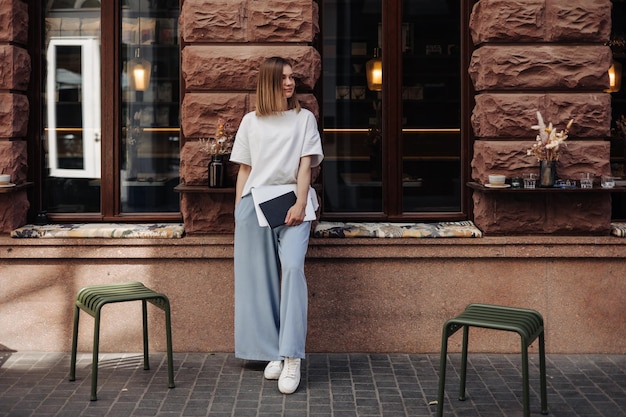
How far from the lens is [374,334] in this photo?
809cm

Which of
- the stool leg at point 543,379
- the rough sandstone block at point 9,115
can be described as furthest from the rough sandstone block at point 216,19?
the stool leg at point 543,379

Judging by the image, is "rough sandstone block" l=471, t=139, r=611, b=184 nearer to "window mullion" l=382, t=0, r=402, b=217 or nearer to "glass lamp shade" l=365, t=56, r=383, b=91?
"window mullion" l=382, t=0, r=402, b=217

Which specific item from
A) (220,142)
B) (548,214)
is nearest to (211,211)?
(220,142)

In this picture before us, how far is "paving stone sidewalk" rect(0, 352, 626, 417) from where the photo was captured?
6.60m

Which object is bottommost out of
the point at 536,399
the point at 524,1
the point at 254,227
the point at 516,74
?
the point at 536,399

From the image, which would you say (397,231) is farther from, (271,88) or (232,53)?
(232,53)

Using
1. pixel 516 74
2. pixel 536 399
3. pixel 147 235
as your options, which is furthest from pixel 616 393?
pixel 147 235

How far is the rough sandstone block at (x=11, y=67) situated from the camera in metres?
8.11

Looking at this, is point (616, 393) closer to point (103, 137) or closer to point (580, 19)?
point (580, 19)

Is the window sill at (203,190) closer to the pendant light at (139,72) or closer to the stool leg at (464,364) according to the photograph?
the pendant light at (139,72)

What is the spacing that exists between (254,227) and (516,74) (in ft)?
8.55

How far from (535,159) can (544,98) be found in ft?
1.72

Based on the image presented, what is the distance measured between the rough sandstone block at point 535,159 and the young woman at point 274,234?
1616 millimetres

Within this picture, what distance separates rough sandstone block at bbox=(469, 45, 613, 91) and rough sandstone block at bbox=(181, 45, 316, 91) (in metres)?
1.61
